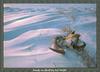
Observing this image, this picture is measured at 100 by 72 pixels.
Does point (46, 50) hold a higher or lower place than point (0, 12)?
lower

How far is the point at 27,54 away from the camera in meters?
5.02

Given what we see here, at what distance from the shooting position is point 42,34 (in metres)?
5.06

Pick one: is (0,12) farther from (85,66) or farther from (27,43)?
(85,66)

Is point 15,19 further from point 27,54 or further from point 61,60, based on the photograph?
point 61,60

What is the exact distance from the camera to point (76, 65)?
16.4 feet

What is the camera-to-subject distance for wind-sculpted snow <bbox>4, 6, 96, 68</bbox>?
5.01 m

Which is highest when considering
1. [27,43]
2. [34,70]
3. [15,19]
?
[15,19]

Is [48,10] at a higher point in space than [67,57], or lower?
higher

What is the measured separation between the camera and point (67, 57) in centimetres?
502

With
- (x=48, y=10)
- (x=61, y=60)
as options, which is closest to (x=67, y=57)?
(x=61, y=60)

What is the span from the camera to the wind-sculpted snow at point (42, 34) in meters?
5.01

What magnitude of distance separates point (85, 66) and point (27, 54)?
2.78ft

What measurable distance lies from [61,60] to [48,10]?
29.4 inches

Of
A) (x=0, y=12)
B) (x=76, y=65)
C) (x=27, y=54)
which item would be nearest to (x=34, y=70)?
(x=27, y=54)
